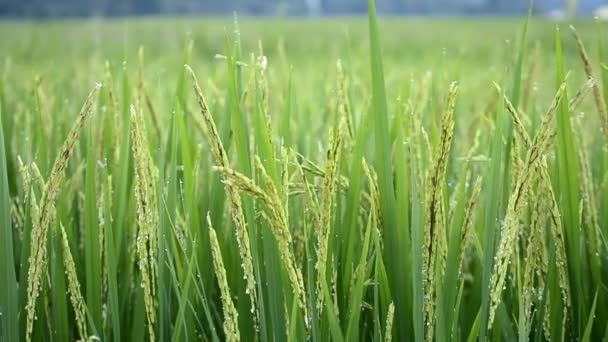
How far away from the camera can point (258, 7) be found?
13.8m

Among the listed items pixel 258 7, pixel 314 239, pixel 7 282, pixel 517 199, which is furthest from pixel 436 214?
pixel 258 7

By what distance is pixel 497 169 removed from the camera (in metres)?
0.66

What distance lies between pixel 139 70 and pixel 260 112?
0.41m

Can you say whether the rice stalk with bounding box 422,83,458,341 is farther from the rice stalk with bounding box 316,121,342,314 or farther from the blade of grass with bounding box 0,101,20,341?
the blade of grass with bounding box 0,101,20,341

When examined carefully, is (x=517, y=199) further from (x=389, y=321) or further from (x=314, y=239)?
(x=314, y=239)

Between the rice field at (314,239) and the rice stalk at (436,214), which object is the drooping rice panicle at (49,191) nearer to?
the rice field at (314,239)

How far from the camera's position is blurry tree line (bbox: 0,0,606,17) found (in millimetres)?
10073

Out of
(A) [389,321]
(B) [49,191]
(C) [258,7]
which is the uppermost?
(C) [258,7]

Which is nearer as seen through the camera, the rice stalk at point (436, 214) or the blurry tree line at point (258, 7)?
the rice stalk at point (436, 214)

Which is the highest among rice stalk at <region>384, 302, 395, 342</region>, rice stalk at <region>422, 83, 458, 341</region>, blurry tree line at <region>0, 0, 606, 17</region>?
blurry tree line at <region>0, 0, 606, 17</region>

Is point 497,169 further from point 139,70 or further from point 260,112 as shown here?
point 139,70

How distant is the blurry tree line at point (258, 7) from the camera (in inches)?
397

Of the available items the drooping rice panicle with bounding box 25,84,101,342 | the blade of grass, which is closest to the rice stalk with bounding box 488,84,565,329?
the drooping rice panicle with bounding box 25,84,101,342

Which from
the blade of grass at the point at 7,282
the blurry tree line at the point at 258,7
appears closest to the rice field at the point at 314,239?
the blade of grass at the point at 7,282
